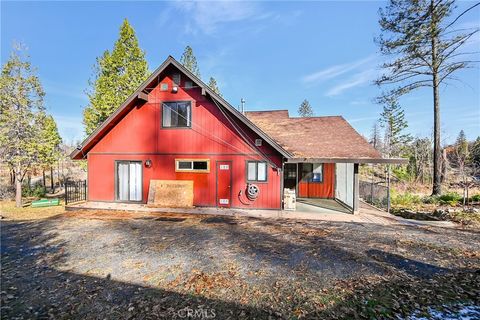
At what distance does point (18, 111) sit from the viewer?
38.3 feet

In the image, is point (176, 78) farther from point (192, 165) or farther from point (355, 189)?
point (355, 189)

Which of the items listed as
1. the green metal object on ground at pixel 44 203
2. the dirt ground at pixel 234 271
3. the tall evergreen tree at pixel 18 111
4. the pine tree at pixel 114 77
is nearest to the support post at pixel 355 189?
the dirt ground at pixel 234 271

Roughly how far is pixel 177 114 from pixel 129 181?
4216 mm

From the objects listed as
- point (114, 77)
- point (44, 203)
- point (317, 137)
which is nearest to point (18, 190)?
point (44, 203)

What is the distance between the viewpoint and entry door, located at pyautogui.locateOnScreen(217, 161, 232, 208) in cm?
1041

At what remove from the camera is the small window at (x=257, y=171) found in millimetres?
10133

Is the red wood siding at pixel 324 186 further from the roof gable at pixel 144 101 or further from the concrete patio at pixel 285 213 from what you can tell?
the roof gable at pixel 144 101

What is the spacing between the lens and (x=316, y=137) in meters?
12.3

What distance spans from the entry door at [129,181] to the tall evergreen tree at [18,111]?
16.8 feet

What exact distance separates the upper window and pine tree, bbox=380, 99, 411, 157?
32849 mm

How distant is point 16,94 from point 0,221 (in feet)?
22.3

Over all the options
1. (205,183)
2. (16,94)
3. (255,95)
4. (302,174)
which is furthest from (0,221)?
(255,95)

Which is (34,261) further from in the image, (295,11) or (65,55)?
(65,55)

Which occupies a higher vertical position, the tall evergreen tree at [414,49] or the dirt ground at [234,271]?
the tall evergreen tree at [414,49]
